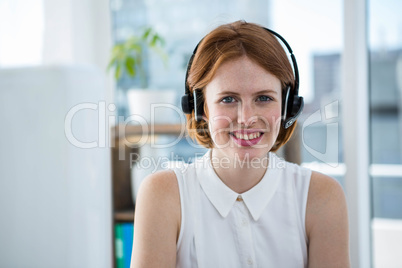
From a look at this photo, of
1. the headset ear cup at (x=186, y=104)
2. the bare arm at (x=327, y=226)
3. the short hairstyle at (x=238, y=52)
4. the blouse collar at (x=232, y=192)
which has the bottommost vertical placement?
the bare arm at (x=327, y=226)

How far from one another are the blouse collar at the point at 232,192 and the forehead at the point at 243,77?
0.91 feet

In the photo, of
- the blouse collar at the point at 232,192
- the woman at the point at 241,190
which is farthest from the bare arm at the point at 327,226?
the blouse collar at the point at 232,192

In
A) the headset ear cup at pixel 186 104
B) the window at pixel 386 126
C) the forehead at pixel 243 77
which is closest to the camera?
the forehead at pixel 243 77

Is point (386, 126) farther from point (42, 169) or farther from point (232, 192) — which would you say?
point (42, 169)

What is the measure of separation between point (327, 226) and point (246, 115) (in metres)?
0.41

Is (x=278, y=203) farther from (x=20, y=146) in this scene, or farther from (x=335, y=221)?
(x=20, y=146)

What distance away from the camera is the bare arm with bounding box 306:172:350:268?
1114mm

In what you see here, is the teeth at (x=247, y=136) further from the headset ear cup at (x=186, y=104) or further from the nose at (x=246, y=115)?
the headset ear cup at (x=186, y=104)

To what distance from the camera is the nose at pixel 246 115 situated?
106 centimetres

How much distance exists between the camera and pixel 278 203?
1180 mm

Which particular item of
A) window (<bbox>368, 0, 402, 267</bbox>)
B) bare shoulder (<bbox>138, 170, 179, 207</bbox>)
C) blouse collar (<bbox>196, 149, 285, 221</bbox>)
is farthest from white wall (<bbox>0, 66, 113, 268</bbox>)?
window (<bbox>368, 0, 402, 267</bbox>)

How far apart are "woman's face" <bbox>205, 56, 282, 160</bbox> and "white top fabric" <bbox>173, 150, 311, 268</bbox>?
0.14 m

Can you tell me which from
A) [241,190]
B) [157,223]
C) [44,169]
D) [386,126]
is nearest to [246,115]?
[241,190]

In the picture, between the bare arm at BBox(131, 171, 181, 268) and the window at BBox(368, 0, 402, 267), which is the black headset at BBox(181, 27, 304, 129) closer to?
the bare arm at BBox(131, 171, 181, 268)
